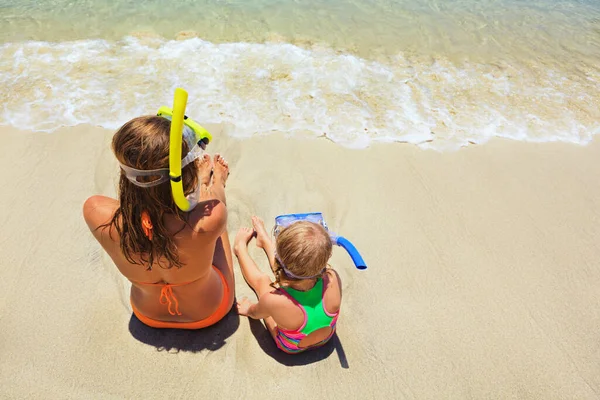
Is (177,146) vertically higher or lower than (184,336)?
higher

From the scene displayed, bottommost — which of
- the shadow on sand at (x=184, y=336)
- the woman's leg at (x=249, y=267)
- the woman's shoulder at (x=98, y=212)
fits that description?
the shadow on sand at (x=184, y=336)

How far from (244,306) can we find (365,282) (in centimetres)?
79

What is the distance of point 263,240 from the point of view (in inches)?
107

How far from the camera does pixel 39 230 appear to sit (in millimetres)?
2691

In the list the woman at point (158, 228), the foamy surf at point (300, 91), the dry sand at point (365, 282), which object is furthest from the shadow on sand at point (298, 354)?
the foamy surf at point (300, 91)

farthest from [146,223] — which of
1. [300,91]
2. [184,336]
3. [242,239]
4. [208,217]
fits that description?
[300,91]

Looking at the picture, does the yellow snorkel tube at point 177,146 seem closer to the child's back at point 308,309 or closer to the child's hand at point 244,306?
the child's back at point 308,309

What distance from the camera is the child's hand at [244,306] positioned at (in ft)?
7.58

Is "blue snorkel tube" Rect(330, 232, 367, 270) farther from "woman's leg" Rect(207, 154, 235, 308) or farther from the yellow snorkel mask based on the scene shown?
the yellow snorkel mask

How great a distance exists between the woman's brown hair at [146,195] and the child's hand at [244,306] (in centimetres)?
73

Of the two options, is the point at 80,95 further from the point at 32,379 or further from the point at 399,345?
the point at 399,345

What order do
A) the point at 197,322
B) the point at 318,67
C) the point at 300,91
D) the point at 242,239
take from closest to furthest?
the point at 197,322 → the point at 242,239 → the point at 300,91 → the point at 318,67

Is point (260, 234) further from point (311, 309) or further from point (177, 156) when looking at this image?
point (177, 156)

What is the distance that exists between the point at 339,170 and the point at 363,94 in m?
1.45
